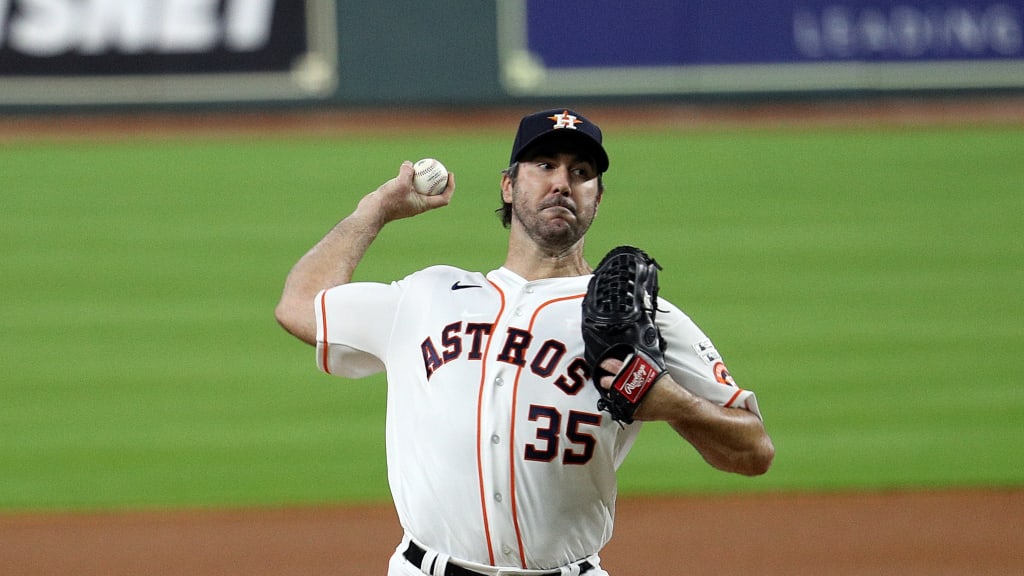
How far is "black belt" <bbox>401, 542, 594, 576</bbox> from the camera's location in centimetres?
306

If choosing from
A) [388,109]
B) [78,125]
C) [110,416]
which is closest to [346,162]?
[388,109]

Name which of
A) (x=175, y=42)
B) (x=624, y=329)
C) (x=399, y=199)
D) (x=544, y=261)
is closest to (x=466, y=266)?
(x=175, y=42)

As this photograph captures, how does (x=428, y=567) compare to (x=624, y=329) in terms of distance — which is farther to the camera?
(x=428, y=567)

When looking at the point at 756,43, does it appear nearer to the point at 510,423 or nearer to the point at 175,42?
the point at 175,42

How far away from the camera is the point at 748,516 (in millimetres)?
6613

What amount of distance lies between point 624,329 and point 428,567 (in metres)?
0.73

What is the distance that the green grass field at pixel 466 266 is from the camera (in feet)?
25.0

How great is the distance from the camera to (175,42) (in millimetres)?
14641

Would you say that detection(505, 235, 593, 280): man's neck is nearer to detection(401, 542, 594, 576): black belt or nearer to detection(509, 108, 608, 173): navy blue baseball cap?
detection(509, 108, 608, 173): navy blue baseball cap

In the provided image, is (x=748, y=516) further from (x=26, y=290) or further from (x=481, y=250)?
(x=26, y=290)

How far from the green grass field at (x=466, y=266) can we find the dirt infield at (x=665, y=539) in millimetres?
327

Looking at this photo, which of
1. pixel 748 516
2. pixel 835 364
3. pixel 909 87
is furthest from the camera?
pixel 909 87

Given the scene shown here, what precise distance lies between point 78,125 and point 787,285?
27.9 feet

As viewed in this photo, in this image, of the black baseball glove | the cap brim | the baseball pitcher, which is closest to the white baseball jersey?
the baseball pitcher
